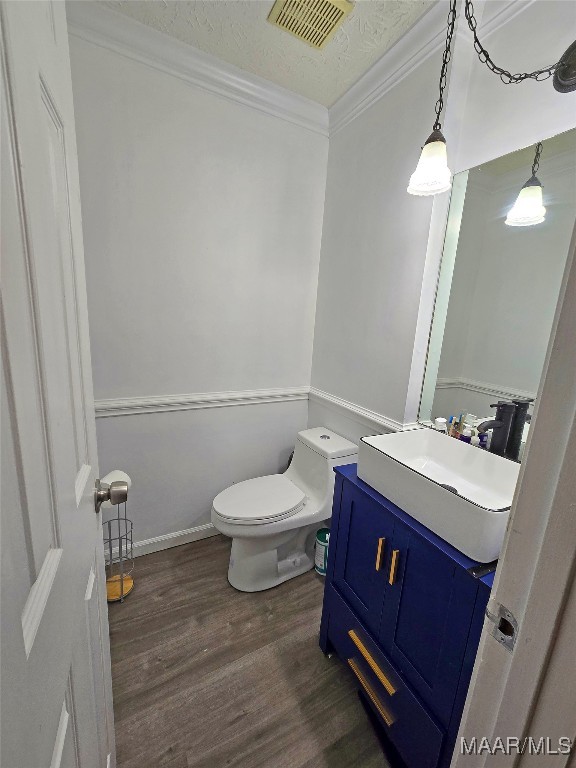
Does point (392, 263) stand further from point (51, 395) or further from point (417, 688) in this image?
point (417, 688)

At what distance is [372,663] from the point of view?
3.35 ft

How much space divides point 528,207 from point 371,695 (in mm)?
1744

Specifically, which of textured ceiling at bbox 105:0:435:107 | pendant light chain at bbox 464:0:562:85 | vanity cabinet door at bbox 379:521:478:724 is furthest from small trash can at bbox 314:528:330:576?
textured ceiling at bbox 105:0:435:107

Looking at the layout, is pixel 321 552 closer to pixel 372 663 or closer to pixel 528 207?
pixel 372 663

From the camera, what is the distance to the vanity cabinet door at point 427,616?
0.77 meters

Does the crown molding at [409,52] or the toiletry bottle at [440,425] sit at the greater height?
the crown molding at [409,52]

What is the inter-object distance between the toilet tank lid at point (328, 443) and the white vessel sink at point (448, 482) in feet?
1.49

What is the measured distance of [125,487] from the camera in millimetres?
720

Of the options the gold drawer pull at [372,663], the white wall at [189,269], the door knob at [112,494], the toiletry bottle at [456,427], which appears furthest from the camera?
the white wall at [189,269]

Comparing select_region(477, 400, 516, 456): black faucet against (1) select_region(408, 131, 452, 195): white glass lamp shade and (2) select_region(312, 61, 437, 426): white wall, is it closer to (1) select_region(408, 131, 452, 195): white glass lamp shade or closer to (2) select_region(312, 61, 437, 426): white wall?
(2) select_region(312, 61, 437, 426): white wall

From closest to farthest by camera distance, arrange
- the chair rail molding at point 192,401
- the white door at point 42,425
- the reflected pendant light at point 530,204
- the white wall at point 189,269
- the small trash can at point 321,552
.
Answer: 1. the white door at point 42,425
2. the reflected pendant light at point 530,204
3. the white wall at point 189,269
4. the chair rail molding at point 192,401
5. the small trash can at point 321,552

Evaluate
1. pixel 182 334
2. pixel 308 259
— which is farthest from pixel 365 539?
pixel 308 259

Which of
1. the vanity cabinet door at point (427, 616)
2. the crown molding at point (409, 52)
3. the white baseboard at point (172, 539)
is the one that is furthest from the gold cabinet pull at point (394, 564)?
the crown molding at point (409, 52)

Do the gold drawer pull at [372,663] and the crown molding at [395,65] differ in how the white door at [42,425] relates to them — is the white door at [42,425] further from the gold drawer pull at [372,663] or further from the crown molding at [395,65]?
the crown molding at [395,65]
